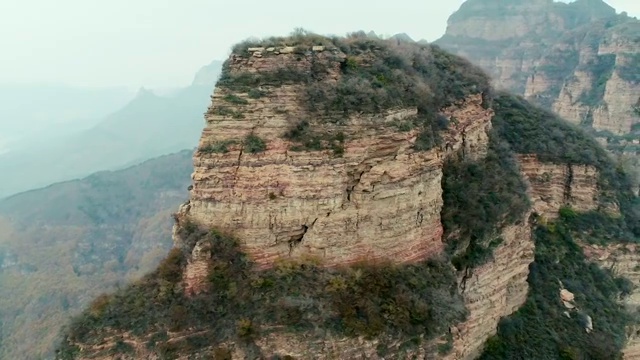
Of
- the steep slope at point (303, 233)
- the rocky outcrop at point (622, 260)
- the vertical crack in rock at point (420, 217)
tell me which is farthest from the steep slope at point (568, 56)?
the steep slope at point (303, 233)

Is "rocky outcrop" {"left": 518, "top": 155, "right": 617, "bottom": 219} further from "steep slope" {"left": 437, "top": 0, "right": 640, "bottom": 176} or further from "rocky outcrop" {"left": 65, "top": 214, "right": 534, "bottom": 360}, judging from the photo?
"steep slope" {"left": 437, "top": 0, "right": 640, "bottom": 176}

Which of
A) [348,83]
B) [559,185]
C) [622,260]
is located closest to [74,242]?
[559,185]

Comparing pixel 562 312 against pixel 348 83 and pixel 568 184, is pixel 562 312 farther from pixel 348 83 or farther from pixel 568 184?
pixel 348 83

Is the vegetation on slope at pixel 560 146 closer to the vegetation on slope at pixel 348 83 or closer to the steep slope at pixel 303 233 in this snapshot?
the vegetation on slope at pixel 348 83

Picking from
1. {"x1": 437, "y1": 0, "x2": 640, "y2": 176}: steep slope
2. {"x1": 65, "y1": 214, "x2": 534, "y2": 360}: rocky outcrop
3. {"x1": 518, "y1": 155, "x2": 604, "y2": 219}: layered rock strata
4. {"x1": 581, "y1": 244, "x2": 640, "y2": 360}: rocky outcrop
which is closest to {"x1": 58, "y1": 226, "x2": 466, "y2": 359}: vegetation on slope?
{"x1": 65, "y1": 214, "x2": 534, "y2": 360}: rocky outcrop

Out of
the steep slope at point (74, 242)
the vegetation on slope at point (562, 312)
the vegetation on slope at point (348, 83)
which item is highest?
the vegetation on slope at point (348, 83)
